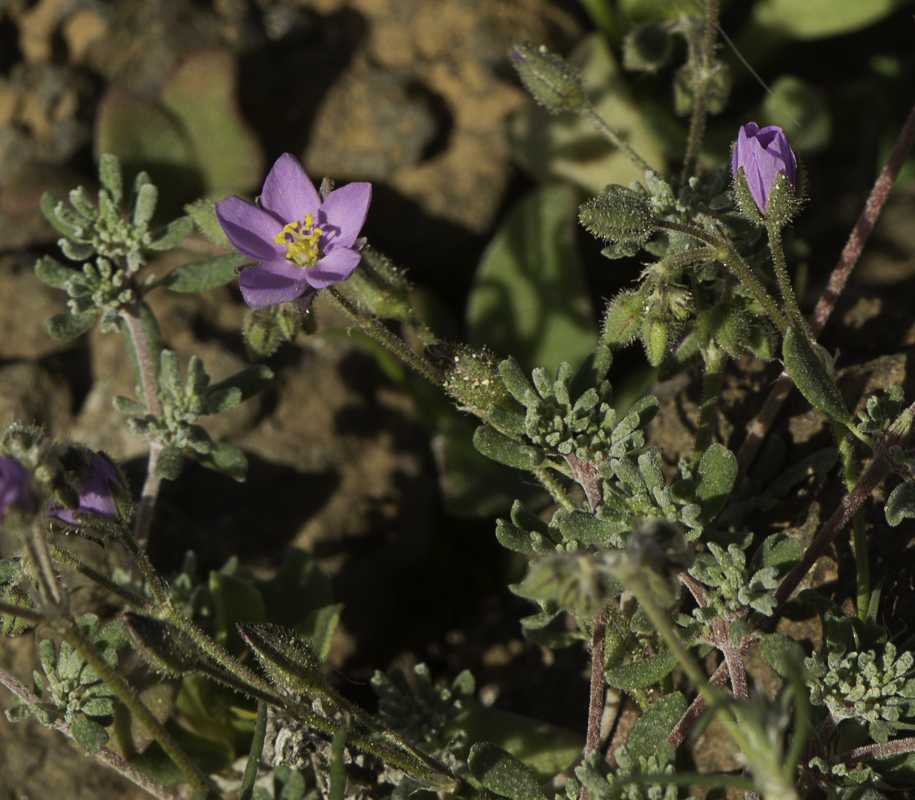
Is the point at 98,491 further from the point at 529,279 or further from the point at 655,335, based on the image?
the point at 529,279

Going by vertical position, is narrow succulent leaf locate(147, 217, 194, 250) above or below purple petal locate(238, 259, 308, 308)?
below

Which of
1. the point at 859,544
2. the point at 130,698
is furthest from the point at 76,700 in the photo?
the point at 859,544

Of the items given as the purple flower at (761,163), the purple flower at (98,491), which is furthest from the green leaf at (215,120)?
the purple flower at (761,163)

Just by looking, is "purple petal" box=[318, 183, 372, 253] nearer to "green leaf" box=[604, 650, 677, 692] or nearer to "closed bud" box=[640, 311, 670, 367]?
"closed bud" box=[640, 311, 670, 367]

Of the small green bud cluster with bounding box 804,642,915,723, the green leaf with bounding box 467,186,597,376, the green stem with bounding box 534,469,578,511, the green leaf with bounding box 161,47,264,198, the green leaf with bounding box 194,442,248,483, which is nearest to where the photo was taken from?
the small green bud cluster with bounding box 804,642,915,723

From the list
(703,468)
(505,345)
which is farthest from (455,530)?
(703,468)

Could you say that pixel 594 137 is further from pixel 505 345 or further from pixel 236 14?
pixel 236 14

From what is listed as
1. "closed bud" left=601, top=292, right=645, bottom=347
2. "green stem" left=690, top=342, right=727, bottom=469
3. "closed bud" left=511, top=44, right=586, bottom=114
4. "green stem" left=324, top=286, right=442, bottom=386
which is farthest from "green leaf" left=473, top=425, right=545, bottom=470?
"closed bud" left=511, top=44, right=586, bottom=114
